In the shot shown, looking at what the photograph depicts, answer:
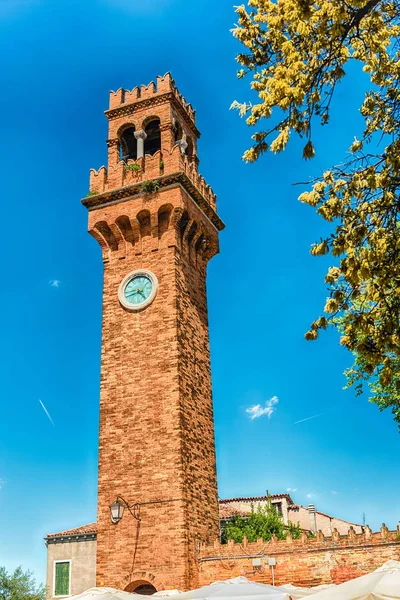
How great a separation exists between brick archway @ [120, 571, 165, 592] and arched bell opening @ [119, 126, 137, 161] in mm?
15467

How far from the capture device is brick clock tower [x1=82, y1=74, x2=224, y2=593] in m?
18.5

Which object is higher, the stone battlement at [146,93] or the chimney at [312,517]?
the stone battlement at [146,93]

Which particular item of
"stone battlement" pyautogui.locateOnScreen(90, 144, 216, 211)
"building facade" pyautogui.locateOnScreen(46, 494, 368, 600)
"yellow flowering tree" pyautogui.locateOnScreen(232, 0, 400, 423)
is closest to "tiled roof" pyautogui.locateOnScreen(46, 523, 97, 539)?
"building facade" pyautogui.locateOnScreen(46, 494, 368, 600)

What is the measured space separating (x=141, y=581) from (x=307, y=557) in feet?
15.5

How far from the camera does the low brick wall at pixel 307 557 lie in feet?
54.7

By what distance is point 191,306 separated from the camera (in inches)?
893

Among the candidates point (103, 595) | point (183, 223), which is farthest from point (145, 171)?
point (103, 595)

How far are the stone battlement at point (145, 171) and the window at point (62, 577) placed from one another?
1661cm

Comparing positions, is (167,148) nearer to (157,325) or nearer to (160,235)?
(160,235)

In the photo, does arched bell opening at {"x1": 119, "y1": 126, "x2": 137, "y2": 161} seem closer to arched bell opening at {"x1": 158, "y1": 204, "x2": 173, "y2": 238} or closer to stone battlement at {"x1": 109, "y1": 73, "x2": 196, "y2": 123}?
stone battlement at {"x1": 109, "y1": 73, "x2": 196, "y2": 123}

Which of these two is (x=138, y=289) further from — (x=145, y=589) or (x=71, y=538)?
(x=71, y=538)

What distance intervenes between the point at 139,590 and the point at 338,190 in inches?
569

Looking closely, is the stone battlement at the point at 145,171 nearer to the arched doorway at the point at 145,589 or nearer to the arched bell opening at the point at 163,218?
the arched bell opening at the point at 163,218

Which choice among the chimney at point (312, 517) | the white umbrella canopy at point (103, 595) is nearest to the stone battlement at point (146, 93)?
the white umbrella canopy at point (103, 595)
